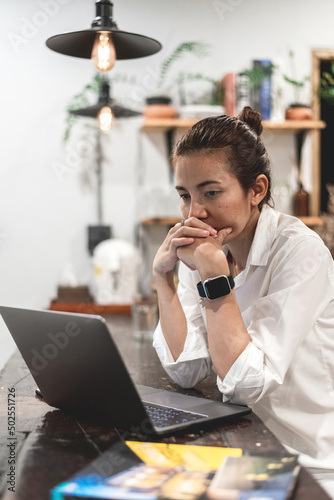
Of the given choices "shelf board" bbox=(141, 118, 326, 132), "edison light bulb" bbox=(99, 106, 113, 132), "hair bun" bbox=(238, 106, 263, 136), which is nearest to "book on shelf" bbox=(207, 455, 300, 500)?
"hair bun" bbox=(238, 106, 263, 136)

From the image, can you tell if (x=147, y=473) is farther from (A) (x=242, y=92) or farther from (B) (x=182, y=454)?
(A) (x=242, y=92)

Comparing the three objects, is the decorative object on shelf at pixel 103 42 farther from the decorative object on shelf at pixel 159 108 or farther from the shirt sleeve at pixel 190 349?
the decorative object on shelf at pixel 159 108

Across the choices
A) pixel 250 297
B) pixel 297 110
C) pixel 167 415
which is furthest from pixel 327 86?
pixel 167 415

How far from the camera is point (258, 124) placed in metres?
1.61

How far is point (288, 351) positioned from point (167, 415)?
0.31m

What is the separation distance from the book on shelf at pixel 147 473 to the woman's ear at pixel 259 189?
0.71 m

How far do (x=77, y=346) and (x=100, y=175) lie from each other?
2712 mm

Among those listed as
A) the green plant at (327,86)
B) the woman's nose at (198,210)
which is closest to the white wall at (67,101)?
the green plant at (327,86)

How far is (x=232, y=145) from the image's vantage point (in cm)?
146

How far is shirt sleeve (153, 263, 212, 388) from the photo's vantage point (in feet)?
4.82

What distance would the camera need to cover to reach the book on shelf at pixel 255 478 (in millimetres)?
767

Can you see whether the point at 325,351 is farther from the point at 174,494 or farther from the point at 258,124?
the point at 174,494

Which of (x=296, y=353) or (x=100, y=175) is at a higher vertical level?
(x=100, y=175)

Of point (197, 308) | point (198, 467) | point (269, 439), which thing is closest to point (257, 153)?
point (197, 308)
